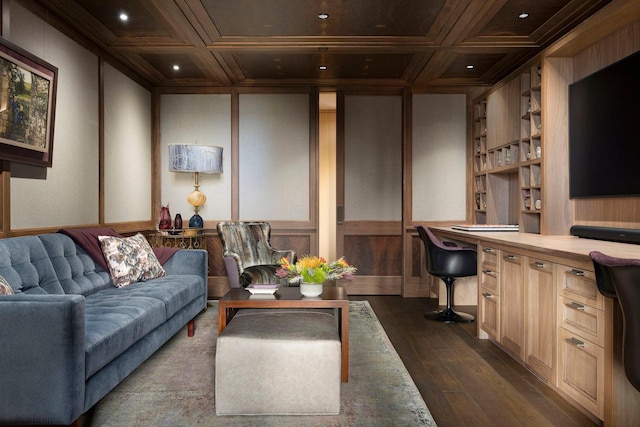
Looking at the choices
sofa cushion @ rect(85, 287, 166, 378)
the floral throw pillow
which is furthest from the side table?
sofa cushion @ rect(85, 287, 166, 378)

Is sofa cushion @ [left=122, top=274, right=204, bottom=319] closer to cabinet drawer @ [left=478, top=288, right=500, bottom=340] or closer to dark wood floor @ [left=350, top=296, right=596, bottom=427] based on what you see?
dark wood floor @ [left=350, top=296, right=596, bottom=427]

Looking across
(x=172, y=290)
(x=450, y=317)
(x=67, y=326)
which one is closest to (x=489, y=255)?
(x=450, y=317)

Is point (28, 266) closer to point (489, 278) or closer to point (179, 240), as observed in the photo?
point (179, 240)

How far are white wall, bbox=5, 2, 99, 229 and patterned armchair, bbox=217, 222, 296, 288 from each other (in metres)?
1.25

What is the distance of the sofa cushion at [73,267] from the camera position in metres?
3.04

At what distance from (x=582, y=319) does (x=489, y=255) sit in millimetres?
1336

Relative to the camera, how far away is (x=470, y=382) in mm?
2826

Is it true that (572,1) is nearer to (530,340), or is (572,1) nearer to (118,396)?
(530,340)

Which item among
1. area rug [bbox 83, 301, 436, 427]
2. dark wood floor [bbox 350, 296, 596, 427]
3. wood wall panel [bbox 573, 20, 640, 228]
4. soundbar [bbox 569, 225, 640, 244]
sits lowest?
dark wood floor [bbox 350, 296, 596, 427]

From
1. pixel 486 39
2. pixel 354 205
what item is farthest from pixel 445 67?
pixel 354 205

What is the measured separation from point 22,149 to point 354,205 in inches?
142

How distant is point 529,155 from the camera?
163 inches

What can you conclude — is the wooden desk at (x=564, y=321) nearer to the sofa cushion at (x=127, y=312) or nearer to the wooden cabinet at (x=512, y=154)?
the wooden cabinet at (x=512, y=154)

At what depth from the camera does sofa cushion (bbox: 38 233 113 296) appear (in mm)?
3043
